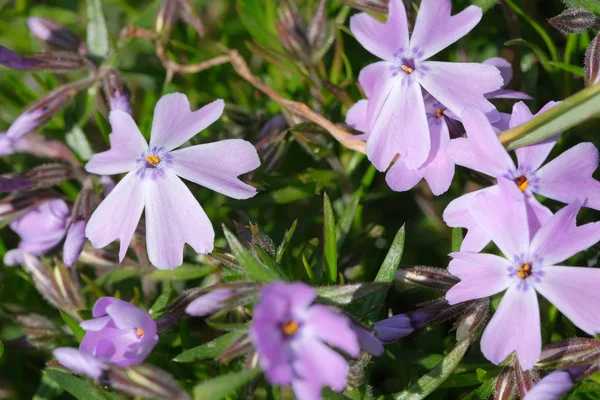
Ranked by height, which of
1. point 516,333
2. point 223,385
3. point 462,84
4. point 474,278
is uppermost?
point 462,84

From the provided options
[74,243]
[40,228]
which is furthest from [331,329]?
[40,228]

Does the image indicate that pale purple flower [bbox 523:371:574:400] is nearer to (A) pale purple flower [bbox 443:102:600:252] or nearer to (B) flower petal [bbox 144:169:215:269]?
(A) pale purple flower [bbox 443:102:600:252]

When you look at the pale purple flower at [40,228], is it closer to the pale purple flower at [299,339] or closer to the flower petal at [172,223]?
the flower petal at [172,223]

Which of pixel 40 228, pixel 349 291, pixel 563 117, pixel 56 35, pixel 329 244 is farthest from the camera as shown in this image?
pixel 56 35

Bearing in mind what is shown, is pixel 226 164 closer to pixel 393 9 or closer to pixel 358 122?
pixel 358 122

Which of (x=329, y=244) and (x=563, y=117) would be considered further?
(x=329, y=244)

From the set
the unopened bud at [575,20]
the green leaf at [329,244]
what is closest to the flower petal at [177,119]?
the green leaf at [329,244]

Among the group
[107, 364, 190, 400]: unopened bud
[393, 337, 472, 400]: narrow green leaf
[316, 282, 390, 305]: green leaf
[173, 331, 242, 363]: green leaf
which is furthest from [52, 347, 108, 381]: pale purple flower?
[393, 337, 472, 400]: narrow green leaf

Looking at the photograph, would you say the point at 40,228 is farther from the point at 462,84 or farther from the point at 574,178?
the point at 574,178
